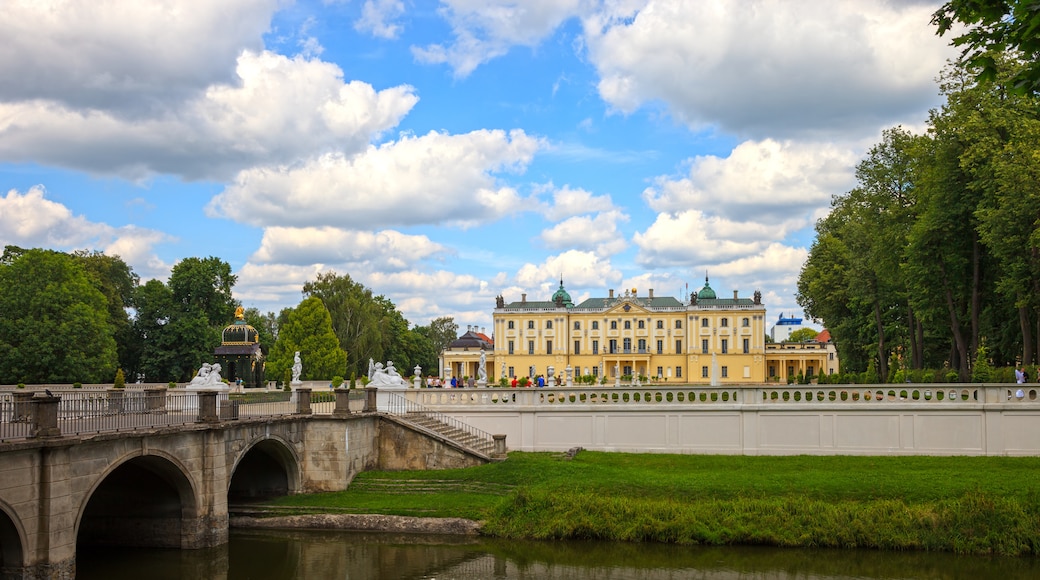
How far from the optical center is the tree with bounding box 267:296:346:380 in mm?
58656

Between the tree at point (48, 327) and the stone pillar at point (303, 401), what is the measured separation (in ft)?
84.6

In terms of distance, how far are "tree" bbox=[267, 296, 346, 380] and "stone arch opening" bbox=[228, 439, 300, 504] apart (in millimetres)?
31996

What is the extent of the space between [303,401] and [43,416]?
11246 millimetres

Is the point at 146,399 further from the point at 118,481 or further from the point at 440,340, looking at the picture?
the point at 440,340

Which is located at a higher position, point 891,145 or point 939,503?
point 891,145

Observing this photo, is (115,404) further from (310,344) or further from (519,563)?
(310,344)

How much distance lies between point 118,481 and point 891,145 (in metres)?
34.9

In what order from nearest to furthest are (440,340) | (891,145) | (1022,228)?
(1022,228)
(891,145)
(440,340)

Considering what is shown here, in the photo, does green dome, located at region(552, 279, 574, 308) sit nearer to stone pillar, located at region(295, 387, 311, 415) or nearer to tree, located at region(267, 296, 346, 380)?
tree, located at region(267, 296, 346, 380)

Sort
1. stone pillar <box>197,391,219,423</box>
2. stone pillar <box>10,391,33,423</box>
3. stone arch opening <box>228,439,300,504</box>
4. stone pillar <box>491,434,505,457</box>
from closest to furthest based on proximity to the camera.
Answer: stone pillar <box>10,391,33,423</box>, stone pillar <box>197,391,219,423</box>, stone arch opening <box>228,439,300,504</box>, stone pillar <box>491,434,505,457</box>

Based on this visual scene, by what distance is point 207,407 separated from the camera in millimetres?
21422

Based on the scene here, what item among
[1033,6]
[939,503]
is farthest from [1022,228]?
[1033,6]

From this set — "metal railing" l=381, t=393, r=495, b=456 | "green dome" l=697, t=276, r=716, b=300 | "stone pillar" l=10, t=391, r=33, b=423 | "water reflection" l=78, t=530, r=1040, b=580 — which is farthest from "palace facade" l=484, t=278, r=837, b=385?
"stone pillar" l=10, t=391, r=33, b=423

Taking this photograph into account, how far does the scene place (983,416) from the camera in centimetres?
2641
